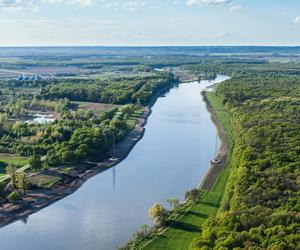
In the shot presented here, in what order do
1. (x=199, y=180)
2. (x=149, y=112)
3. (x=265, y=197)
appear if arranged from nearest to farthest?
(x=265, y=197) < (x=199, y=180) < (x=149, y=112)

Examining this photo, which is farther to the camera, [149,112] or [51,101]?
[51,101]

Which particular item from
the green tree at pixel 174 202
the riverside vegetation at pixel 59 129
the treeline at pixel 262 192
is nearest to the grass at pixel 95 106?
the riverside vegetation at pixel 59 129

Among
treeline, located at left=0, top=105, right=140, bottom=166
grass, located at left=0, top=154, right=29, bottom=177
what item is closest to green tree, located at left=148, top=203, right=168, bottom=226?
treeline, located at left=0, top=105, right=140, bottom=166

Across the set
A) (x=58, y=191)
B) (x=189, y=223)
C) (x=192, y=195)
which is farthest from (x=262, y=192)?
(x=58, y=191)

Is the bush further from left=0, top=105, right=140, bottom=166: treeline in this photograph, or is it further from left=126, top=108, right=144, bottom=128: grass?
left=126, top=108, right=144, bottom=128: grass

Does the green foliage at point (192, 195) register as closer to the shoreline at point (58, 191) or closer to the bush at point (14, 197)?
the shoreline at point (58, 191)

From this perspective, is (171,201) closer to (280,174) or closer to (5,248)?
(280,174)

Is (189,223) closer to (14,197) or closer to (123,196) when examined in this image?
(123,196)

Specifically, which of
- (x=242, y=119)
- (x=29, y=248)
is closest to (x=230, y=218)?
(x=29, y=248)
